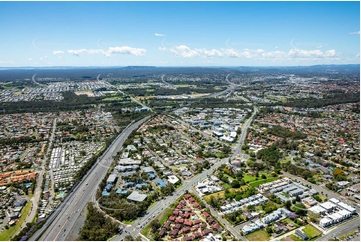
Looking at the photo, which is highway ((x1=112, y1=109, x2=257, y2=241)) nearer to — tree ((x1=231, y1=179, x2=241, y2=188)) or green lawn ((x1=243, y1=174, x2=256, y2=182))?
tree ((x1=231, y1=179, x2=241, y2=188))

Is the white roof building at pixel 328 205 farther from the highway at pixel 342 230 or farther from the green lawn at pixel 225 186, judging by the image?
the green lawn at pixel 225 186

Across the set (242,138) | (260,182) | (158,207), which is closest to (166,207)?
(158,207)

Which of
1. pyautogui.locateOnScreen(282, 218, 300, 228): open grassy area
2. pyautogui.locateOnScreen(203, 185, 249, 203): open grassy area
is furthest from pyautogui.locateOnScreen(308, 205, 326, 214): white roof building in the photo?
pyautogui.locateOnScreen(203, 185, 249, 203): open grassy area

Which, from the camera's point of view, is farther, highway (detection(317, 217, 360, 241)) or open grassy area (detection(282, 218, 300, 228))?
open grassy area (detection(282, 218, 300, 228))

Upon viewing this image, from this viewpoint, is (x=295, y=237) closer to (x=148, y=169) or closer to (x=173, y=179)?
(x=173, y=179)

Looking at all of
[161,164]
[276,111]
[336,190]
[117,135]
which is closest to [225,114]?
[276,111]

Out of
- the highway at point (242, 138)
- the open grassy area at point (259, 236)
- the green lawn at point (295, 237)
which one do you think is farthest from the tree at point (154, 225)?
the highway at point (242, 138)
